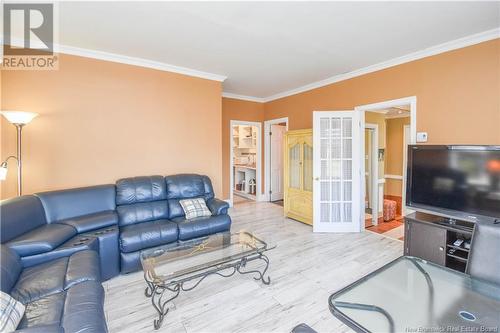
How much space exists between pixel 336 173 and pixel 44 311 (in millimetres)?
3969

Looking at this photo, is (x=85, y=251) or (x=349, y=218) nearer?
(x=85, y=251)

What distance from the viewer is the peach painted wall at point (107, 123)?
310cm

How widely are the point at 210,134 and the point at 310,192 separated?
88.5 inches

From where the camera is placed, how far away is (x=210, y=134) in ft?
15.0

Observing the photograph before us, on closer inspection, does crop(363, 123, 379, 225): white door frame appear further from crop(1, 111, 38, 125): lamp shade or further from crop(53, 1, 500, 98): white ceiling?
crop(1, 111, 38, 125): lamp shade

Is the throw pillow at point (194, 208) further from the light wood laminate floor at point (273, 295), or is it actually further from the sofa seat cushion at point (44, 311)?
the sofa seat cushion at point (44, 311)

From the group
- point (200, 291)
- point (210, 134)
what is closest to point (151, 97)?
point (210, 134)

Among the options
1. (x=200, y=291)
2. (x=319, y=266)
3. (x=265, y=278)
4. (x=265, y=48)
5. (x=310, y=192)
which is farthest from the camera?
(x=310, y=192)

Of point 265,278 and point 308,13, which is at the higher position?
point 308,13

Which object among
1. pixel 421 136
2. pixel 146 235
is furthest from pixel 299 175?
pixel 146 235

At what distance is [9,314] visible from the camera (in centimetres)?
125

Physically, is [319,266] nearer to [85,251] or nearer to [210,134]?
[85,251]

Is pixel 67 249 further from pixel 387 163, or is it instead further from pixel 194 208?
pixel 387 163

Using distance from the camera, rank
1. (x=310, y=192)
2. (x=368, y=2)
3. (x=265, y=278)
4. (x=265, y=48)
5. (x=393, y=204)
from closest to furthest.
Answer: (x=368, y=2) < (x=265, y=278) < (x=265, y=48) < (x=310, y=192) < (x=393, y=204)
